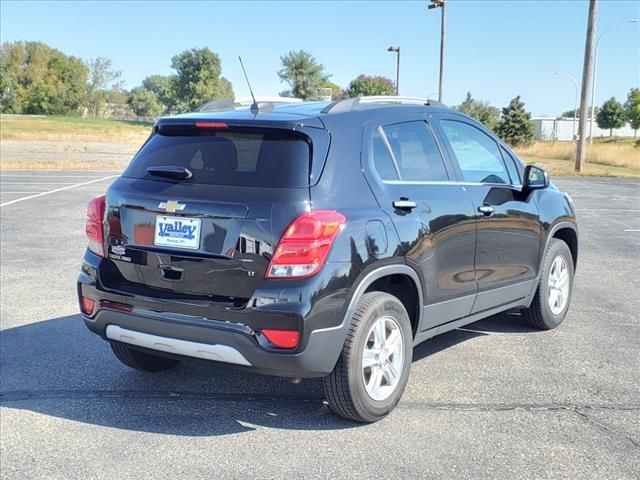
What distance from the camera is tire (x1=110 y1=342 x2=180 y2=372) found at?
4.52 meters

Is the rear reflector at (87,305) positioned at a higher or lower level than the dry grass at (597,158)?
lower

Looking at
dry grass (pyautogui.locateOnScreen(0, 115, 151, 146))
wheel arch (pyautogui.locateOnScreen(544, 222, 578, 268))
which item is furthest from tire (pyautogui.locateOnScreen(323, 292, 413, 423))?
dry grass (pyautogui.locateOnScreen(0, 115, 151, 146))

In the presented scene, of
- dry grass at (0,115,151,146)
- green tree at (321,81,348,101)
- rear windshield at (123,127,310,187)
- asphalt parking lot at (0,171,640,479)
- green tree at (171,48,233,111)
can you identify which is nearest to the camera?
asphalt parking lot at (0,171,640,479)

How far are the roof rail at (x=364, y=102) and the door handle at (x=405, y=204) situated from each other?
624 millimetres

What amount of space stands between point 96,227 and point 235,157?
1.01 meters

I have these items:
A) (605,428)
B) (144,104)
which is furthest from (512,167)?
(144,104)

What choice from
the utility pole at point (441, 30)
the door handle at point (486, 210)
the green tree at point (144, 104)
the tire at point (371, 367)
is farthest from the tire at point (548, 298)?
the green tree at point (144, 104)

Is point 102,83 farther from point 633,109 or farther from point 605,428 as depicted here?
point 605,428

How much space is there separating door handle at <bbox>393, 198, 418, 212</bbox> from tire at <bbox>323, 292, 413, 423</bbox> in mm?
517

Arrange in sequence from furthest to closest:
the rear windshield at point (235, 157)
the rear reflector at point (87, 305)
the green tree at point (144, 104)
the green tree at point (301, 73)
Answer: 1. the green tree at point (144, 104)
2. the green tree at point (301, 73)
3. the rear reflector at point (87, 305)
4. the rear windshield at point (235, 157)

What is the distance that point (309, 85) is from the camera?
7344 centimetres

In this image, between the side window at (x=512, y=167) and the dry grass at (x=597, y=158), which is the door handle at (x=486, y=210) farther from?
the dry grass at (x=597, y=158)

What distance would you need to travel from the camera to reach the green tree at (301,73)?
73.8 meters

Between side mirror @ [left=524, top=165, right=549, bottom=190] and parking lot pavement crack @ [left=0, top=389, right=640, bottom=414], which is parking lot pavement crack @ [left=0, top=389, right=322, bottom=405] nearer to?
parking lot pavement crack @ [left=0, top=389, right=640, bottom=414]
